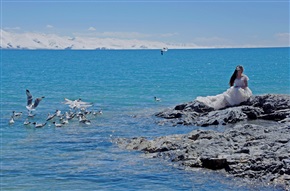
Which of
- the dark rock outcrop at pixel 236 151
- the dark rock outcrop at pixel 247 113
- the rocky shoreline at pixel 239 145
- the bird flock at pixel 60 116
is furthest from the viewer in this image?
the bird flock at pixel 60 116

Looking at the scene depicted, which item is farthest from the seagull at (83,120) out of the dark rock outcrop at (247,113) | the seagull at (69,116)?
the dark rock outcrop at (247,113)

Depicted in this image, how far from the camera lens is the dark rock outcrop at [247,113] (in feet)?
83.3

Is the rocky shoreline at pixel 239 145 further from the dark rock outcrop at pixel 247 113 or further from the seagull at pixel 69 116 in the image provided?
the seagull at pixel 69 116

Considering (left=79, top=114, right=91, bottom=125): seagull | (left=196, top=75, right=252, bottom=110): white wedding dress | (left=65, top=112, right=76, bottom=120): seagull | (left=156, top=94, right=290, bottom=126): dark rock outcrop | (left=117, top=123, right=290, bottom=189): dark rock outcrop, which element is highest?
(left=196, top=75, right=252, bottom=110): white wedding dress

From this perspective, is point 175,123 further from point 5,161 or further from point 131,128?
point 5,161

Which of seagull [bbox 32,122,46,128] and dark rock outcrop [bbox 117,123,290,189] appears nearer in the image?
dark rock outcrop [bbox 117,123,290,189]

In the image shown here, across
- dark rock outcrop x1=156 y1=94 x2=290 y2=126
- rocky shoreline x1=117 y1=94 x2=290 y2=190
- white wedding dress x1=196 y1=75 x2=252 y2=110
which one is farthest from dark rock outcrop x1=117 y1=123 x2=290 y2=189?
white wedding dress x1=196 y1=75 x2=252 y2=110

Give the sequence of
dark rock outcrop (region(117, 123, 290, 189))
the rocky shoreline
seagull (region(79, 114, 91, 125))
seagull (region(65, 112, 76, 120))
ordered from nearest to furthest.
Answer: dark rock outcrop (region(117, 123, 290, 189)) < the rocky shoreline < seagull (region(79, 114, 91, 125)) < seagull (region(65, 112, 76, 120))

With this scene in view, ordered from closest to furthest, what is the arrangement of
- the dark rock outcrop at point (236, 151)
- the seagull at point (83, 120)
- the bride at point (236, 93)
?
1. the dark rock outcrop at point (236, 151)
2. the bride at point (236, 93)
3. the seagull at point (83, 120)

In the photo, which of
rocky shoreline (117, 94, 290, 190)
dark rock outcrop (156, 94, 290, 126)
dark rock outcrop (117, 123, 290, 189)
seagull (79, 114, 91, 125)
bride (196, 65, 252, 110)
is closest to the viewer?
dark rock outcrop (117, 123, 290, 189)

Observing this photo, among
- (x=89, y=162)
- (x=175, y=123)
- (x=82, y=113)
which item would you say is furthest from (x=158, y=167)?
(x=82, y=113)

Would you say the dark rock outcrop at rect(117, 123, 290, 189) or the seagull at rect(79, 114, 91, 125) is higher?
the seagull at rect(79, 114, 91, 125)

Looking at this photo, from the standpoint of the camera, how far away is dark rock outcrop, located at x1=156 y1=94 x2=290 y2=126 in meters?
25.4

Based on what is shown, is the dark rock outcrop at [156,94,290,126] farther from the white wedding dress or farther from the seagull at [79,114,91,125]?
the seagull at [79,114,91,125]
